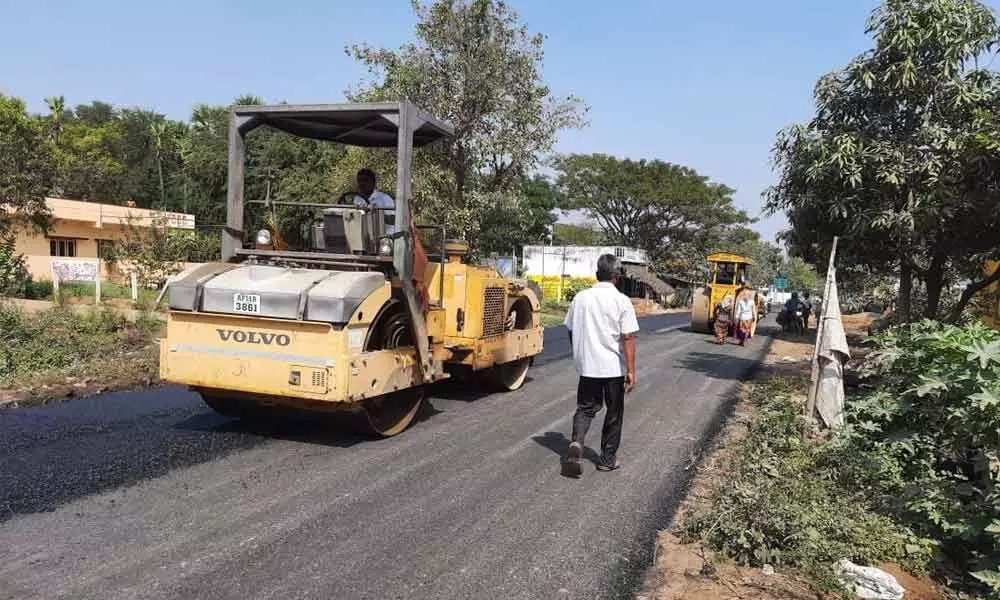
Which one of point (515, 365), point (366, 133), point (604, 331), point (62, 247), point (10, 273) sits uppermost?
point (366, 133)

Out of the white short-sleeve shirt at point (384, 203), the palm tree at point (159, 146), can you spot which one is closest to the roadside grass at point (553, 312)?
the white short-sleeve shirt at point (384, 203)

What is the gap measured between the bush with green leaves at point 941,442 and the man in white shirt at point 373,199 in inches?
171

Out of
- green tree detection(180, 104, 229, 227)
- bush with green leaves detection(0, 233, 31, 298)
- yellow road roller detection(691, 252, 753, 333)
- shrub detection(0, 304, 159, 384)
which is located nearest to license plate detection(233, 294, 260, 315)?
shrub detection(0, 304, 159, 384)

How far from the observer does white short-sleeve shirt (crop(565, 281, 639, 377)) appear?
5.59 meters

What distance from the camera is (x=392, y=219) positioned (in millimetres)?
6793

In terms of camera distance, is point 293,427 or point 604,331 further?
point 293,427

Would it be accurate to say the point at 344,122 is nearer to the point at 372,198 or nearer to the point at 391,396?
the point at 372,198

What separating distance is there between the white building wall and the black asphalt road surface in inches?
1558

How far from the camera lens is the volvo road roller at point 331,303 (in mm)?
5527

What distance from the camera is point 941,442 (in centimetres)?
573

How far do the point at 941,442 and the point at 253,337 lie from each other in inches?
215

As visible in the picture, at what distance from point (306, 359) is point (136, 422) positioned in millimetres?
2093

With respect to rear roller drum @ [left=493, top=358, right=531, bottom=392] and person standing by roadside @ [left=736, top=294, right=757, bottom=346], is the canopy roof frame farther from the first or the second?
person standing by roadside @ [left=736, top=294, right=757, bottom=346]

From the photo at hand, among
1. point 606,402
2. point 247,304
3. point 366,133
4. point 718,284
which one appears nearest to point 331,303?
point 247,304
